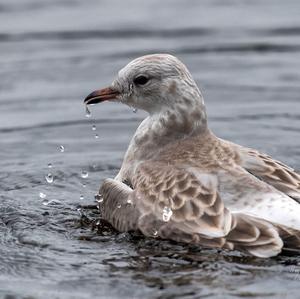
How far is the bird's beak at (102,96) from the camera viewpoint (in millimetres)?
12637

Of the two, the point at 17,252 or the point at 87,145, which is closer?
the point at 17,252

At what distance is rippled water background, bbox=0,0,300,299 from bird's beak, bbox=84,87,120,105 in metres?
1.16

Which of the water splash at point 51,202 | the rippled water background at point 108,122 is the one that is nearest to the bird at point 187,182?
the rippled water background at point 108,122

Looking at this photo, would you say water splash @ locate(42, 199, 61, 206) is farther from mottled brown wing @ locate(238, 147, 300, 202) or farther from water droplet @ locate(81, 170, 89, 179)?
mottled brown wing @ locate(238, 147, 300, 202)

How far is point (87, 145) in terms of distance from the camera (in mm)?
15523

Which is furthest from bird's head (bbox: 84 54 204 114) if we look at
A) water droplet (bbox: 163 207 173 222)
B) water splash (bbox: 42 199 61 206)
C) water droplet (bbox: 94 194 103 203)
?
water droplet (bbox: 163 207 173 222)

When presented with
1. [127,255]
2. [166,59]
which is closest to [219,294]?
[127,255]

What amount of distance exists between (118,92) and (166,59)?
2.06ft

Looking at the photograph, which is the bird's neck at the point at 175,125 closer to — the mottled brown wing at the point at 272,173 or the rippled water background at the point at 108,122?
the mottled brown wing at the point at 272,173

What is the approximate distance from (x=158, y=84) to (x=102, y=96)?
602 millimetres

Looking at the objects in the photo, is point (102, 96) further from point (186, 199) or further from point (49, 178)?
point (186, 199)

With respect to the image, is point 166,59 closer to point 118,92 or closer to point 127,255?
point 118,92

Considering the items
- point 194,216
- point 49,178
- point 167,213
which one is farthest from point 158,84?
point 49,178

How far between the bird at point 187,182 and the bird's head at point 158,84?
1 cm
